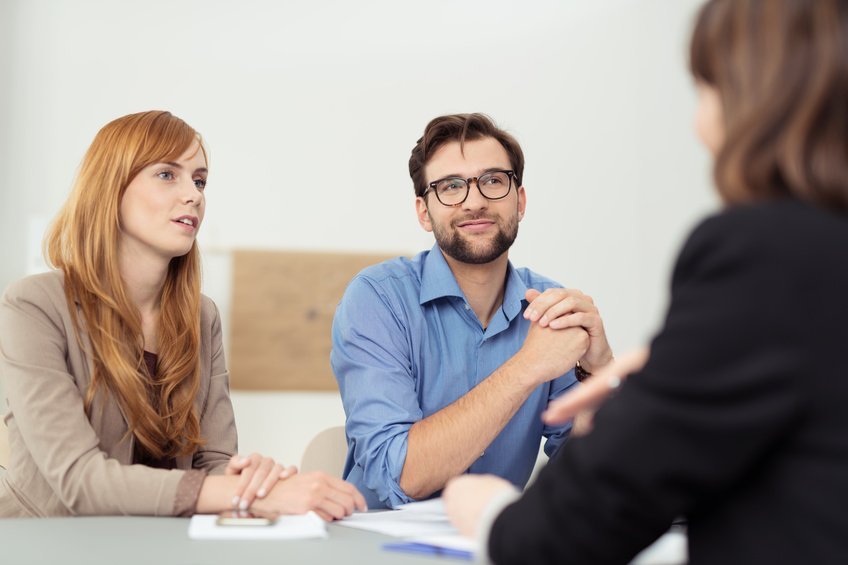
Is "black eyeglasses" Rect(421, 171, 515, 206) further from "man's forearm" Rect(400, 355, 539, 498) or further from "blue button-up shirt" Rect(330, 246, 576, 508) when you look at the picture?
"man's forearm" Rect(400, 355, 539, 498)

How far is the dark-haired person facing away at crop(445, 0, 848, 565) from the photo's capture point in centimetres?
66

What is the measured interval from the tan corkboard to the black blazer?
2.82 meters

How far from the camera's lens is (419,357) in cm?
216

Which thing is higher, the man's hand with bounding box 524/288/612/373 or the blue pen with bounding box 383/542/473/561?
the man's hand with bounding box 524/288/612/373

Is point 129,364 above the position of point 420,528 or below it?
above

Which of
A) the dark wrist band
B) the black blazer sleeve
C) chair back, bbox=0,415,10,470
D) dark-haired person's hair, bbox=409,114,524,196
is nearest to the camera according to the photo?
the black blazer sleeve

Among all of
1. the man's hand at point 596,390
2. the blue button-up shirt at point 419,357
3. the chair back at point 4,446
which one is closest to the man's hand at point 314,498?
the blue button-up shirt at point 419,357

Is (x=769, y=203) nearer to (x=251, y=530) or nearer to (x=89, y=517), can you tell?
(x=251, y=530)

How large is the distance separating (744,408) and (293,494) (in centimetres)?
99

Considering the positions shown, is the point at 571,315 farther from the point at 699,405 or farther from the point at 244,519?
the point at 699,405

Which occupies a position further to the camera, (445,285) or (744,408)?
(445,285)

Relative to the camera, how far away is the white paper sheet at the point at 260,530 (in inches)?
49.7

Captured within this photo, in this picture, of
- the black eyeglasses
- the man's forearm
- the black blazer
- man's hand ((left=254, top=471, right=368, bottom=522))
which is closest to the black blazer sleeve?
the black blazer

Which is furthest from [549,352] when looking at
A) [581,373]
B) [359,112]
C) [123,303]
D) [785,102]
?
[359,112]
